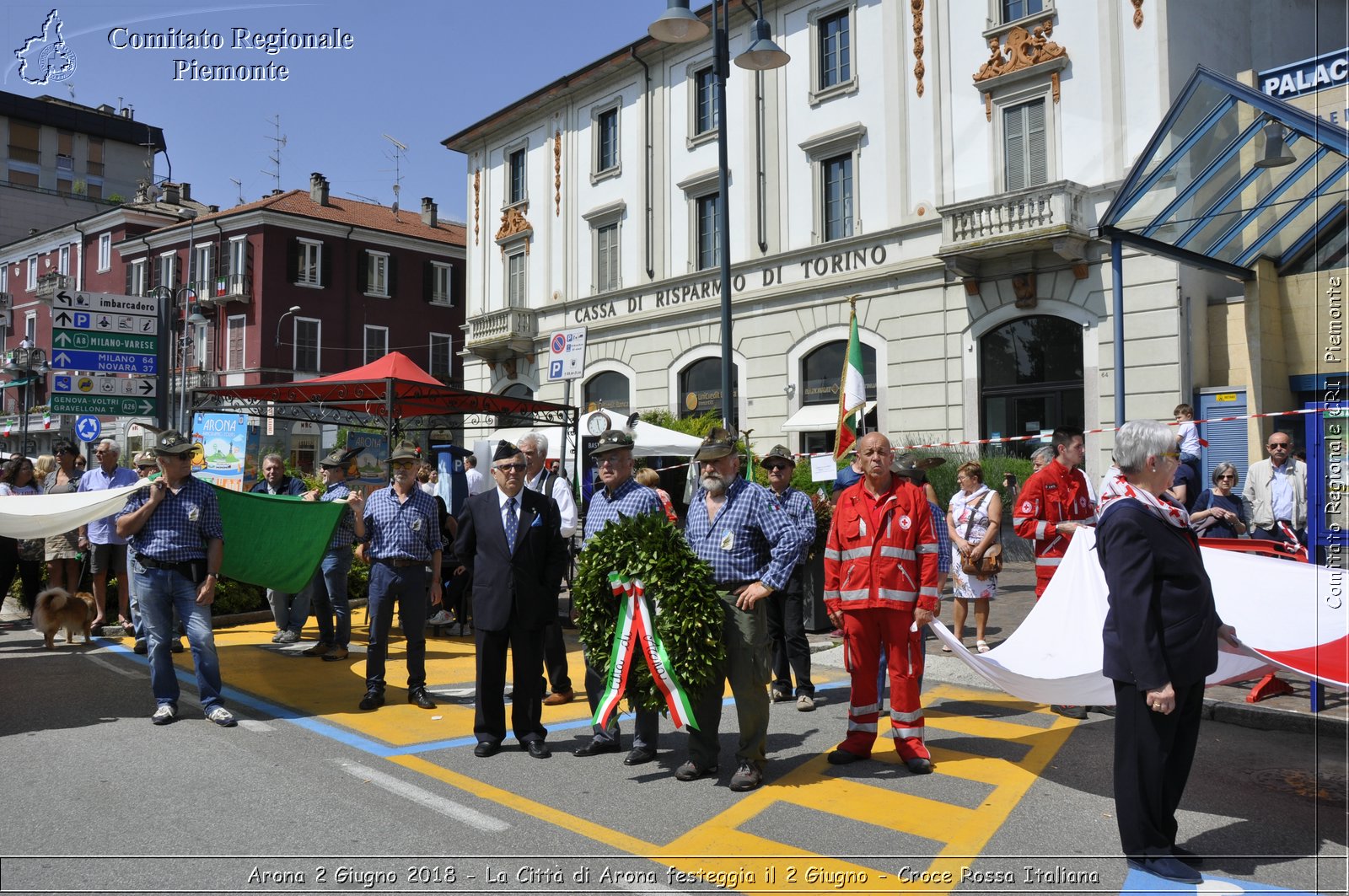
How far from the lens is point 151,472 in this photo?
32.9 ft

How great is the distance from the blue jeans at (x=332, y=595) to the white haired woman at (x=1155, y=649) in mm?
7589

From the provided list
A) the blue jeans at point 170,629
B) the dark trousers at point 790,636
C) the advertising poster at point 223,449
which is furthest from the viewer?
the advertising poster at point 223,449

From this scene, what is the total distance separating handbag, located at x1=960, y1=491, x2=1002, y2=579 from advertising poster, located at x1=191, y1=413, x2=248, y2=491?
11259 mm

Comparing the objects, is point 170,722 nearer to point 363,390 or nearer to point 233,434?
point 363,390

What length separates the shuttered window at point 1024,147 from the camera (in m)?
20.3

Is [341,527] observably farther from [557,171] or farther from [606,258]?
[557,171]

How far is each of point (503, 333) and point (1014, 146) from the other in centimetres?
1731

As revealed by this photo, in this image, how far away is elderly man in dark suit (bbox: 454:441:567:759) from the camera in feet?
20.8

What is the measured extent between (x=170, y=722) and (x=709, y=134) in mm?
22511

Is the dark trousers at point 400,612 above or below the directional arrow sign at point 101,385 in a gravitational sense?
below

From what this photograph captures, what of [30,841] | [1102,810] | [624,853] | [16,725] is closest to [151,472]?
[16,725]

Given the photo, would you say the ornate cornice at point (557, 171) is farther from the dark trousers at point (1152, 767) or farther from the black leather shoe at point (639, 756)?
the dark trousers at point (1152, 767)

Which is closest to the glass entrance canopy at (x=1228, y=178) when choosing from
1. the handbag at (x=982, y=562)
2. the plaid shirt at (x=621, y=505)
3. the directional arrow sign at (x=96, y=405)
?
the handbag at (x=982, y=562)

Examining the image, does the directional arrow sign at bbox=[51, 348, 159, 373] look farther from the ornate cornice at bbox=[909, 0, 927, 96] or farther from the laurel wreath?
the ornate cornice at bbox=[909, 0, 927, 96]
